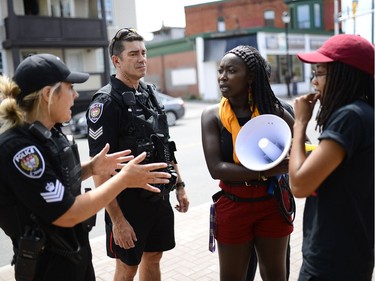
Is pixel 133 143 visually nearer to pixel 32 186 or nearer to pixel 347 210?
pixel 32 186

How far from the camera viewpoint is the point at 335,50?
6.02 feet

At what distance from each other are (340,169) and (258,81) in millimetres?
1007

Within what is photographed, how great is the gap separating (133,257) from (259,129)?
123 cm

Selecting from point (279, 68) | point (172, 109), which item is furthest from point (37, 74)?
point (279, 68)

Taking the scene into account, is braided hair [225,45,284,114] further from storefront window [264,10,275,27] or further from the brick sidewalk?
storefront window [264,10,275,27]

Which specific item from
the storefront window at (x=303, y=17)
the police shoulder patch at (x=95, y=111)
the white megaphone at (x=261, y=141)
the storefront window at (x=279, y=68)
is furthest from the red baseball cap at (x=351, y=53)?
the storefront window at (x=303, y=17)

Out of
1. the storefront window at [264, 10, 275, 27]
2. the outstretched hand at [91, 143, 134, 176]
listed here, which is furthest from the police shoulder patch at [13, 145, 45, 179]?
the storefront window at [264, 10, 275, 27]

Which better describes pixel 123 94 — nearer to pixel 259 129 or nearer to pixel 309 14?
pixel 259 129

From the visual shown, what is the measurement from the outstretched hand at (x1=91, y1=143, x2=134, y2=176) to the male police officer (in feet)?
0.82

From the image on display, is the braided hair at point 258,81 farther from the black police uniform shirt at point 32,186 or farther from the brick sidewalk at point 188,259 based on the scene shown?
the brick sidewalk at point 188,259

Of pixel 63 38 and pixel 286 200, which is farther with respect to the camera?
pixel 63 38

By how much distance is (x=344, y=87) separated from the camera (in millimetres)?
1838

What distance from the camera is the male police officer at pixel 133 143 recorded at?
8.88 feet

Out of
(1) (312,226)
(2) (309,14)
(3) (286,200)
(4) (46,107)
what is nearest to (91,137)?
(4) (46,107)
